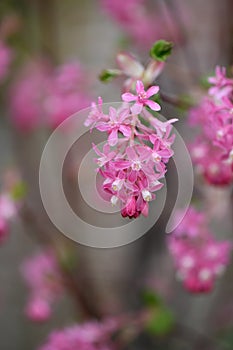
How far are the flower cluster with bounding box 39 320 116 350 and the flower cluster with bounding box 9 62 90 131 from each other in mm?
466

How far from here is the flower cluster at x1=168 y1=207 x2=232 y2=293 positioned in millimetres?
933

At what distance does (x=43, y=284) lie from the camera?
1.30 m

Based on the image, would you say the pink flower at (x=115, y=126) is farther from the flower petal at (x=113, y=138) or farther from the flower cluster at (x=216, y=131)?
the flower cluster at (x=216, y=131)

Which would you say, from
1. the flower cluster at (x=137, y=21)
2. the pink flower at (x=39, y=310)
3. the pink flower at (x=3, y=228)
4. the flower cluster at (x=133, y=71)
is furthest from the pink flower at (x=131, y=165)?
the flower cluster at (x=137, y=21)

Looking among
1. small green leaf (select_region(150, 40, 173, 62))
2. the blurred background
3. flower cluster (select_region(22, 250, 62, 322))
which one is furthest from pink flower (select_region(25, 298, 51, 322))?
small green leaf (select_region(150, 40, 173, 62))

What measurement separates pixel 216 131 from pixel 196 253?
0.32m

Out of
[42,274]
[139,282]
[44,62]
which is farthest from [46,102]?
[139,282]

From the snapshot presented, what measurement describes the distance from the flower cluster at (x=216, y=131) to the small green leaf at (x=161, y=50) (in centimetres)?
7

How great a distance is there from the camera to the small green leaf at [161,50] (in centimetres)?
76

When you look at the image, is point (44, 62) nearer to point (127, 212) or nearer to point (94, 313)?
point (94, 313)

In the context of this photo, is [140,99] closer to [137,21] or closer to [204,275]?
[204,275]

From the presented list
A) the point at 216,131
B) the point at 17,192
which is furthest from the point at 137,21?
the point at 216,131

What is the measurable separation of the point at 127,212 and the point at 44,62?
105 centimetres

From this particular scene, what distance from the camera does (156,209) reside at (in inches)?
55.0
